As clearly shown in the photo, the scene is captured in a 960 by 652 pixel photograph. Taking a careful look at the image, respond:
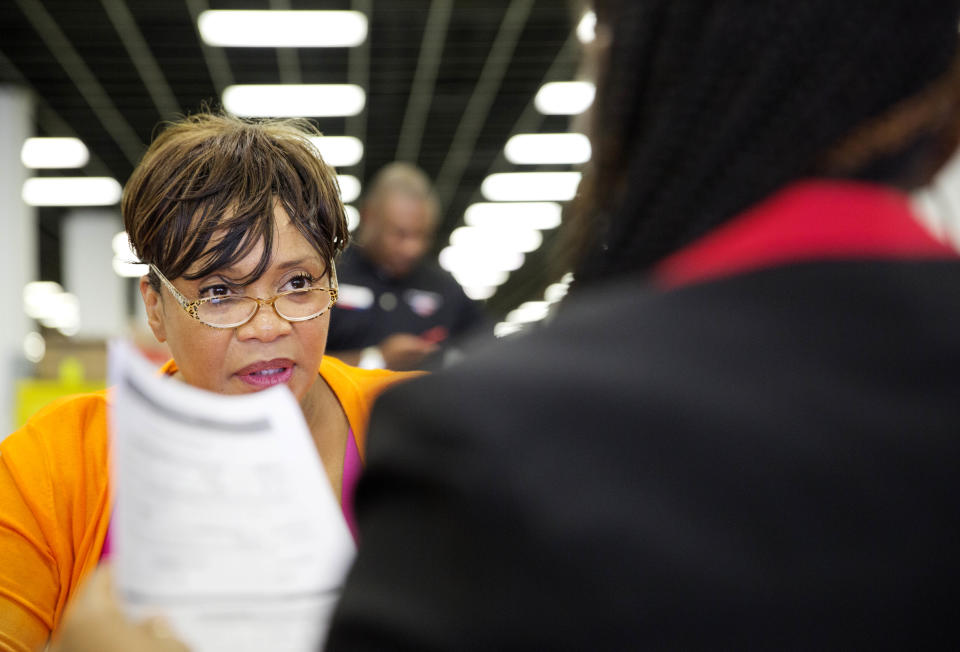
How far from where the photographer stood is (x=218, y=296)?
58.4 inches

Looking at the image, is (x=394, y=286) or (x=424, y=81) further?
(x=424, y=81)

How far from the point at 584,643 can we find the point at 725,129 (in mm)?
312

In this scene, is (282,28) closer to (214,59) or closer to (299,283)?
(214,59)

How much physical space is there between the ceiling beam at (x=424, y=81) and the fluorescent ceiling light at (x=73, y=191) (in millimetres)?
3462

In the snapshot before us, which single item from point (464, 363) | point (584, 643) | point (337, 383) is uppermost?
point (464, 363)

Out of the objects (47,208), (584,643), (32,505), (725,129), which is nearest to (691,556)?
(584,643)

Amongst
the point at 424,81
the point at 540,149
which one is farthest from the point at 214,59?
the point at 540,149

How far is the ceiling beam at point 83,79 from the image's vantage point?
689 cm

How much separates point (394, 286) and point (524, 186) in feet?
27.9

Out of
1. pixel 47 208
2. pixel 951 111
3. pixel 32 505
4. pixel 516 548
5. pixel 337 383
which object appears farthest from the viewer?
pixel 47 208

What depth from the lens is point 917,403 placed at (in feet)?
1.74

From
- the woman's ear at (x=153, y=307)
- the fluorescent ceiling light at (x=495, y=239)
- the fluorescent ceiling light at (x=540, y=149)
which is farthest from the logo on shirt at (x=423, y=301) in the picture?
the fluorescent ceiling light at (x=495, y=239)

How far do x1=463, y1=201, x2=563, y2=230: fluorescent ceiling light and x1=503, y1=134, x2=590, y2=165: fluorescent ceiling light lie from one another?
1.71m

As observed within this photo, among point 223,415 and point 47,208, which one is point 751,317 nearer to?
point 223,415
